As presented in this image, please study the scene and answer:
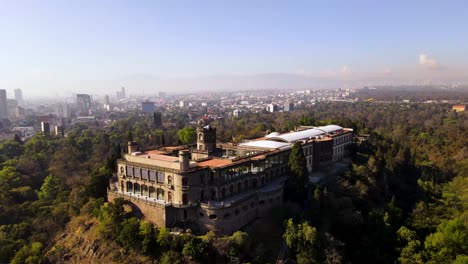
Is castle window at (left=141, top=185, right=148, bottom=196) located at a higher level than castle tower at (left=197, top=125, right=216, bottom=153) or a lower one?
lower

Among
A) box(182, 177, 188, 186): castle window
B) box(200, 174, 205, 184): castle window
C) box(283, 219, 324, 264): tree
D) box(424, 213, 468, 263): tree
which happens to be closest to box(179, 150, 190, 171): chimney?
box(182, 177, 188, 186): castle window

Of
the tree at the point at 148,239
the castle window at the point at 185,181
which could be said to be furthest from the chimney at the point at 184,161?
the tree at the point at 148,239

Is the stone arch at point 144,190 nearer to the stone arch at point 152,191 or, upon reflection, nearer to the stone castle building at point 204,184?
the stone castle building at point 204,184

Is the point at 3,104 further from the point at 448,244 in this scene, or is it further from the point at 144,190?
the point at 448,244

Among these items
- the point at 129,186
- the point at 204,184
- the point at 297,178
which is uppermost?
Answer: the point at 204,184

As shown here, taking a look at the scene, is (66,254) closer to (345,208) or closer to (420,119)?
(345,208)

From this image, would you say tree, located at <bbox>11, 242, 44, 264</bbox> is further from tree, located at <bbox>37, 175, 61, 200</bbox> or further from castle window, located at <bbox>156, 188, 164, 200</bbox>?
tree, located at <bbox>37, 175, 61, 200</bbox>

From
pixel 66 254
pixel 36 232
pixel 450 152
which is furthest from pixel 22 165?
pixel 450 152

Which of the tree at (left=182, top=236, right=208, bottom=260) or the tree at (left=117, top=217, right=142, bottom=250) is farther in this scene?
the tree at (left=117, top=217, right=142, bottom=250)

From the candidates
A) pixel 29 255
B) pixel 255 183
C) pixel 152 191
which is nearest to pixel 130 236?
pixel 152 191
